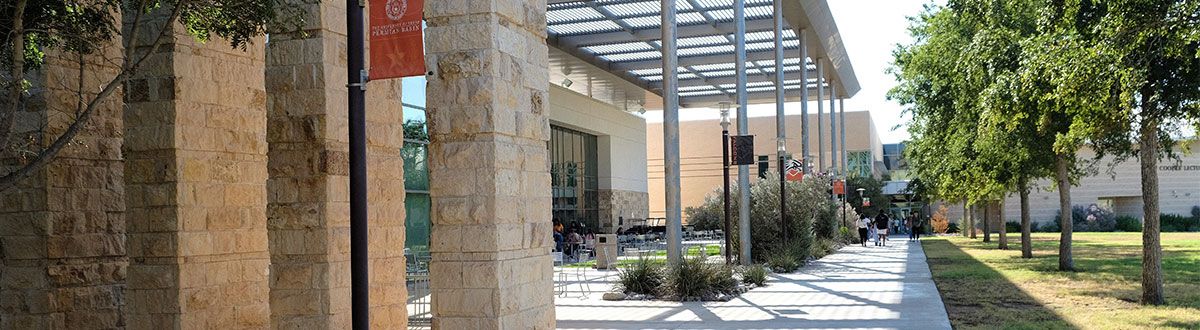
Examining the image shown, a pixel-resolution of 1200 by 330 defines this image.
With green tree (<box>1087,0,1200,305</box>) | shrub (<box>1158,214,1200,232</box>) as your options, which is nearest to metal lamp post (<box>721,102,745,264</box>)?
green tree (<box>1087,0,1200,305</box>)

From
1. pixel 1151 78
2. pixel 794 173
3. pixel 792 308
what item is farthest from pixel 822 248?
pixel 1151 78

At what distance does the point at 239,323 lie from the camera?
10.7 m

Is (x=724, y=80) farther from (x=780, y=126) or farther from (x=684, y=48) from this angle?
(x=780, y=126)

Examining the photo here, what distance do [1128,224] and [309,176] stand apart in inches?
2772

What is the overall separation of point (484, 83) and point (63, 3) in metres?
3.27

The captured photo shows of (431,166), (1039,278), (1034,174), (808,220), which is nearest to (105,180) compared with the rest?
(431,166)

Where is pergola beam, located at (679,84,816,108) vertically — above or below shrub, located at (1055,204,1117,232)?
above

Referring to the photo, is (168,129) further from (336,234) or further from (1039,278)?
(1039,278)

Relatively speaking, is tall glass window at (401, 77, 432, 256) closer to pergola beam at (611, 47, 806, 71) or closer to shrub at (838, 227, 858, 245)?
pergola beam at (611, 47, 806, 71)

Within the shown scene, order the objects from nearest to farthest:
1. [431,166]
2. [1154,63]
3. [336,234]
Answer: [431,166]
[336,234]
[1154,63]

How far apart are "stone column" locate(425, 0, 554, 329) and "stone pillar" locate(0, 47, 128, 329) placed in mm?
3830

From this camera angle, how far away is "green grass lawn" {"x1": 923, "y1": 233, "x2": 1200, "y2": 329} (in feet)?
45.3

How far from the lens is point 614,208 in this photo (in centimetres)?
5300

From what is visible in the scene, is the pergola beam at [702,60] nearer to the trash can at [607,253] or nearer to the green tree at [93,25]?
the trash can at [607,253]
